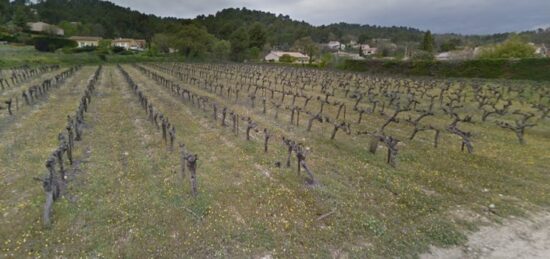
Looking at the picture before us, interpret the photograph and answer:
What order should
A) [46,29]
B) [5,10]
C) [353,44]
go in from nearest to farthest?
[46,29]
[5,10]
[353,44]

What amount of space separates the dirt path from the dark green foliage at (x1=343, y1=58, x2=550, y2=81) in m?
37.9

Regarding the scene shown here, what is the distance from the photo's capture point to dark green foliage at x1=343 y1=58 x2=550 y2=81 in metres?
34.6

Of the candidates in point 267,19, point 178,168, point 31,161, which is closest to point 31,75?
point 31,161

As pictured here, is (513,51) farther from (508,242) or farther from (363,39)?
(363,39)

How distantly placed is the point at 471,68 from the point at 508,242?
42.2 meters

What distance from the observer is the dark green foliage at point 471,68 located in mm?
34562

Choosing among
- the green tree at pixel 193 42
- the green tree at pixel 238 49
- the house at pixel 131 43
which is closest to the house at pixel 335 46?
the green tree at pixel 238 49

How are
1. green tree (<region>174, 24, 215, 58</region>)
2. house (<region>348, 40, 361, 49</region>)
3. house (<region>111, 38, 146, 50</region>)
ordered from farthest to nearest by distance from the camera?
house (<region>348, 40, 361, 49</region>)
house (<region>111, 38, 146, 50</region>)
green tree (<region>174, 24, 215, 58</region>)

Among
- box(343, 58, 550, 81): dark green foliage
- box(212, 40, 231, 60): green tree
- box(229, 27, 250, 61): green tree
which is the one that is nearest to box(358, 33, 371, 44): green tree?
box(229, 27, 250, 61): green tree

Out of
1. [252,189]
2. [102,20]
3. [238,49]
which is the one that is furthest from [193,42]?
[252,189]

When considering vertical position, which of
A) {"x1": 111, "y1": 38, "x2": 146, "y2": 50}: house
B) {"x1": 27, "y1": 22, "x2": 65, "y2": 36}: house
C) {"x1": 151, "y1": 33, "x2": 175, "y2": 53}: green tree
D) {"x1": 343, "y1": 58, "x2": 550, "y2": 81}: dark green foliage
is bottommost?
{"x1": 343, "y1": 58, "x2": 550, "y2": 81}: dark green foliage

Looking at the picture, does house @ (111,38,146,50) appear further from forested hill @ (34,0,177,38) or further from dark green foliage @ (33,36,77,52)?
dark green foliage @ (33,36,77,52)

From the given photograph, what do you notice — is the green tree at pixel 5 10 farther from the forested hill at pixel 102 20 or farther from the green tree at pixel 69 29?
the green tree at pixel 69 29

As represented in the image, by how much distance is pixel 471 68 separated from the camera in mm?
39875
